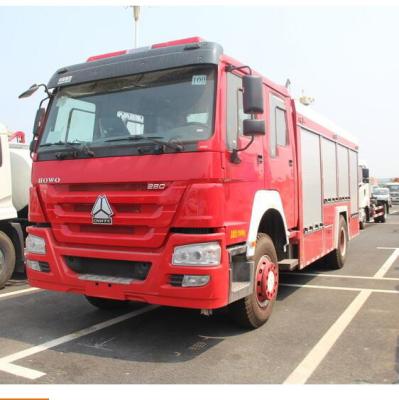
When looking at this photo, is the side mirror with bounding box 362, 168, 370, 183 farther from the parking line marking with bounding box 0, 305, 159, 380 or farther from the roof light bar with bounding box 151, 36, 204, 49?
the roof light bar with bounding box 151, 36, 204, 49

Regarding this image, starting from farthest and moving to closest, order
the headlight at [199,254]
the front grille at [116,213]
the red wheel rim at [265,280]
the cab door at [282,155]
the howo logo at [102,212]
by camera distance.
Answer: the cab door at [282,155]
the red wheel rim at [265,280]
the howo logo at [102,212]
the front grille at [116,213]
the headlight at [199,254]

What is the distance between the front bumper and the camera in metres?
4.20

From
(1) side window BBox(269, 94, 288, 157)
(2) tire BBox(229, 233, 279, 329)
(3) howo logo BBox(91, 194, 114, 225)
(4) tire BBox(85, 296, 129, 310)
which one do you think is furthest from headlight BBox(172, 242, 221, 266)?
(4) tire BBox(85, 296, 129, 310)

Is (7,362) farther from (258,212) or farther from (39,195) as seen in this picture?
(258,212)

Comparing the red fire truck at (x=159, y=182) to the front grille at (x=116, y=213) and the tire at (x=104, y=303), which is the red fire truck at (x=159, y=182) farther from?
the tire at (x=104, y=303)

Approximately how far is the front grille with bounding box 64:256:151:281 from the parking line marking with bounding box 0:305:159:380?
0.76m

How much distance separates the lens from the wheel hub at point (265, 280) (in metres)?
5.21

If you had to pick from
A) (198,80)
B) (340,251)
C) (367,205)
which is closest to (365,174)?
(367,205)

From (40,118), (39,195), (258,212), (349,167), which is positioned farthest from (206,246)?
(349,167)

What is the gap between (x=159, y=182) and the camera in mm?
4352

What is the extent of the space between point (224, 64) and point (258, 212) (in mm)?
1564

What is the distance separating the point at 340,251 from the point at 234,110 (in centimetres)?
531

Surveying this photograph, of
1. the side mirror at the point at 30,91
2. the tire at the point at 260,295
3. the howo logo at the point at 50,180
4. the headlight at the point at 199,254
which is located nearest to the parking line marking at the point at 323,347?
the tire at the point at 260,295

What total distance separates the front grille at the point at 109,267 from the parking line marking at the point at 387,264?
5493mm
